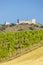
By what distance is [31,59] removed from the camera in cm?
1395

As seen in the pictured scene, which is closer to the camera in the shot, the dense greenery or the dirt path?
the dirt path

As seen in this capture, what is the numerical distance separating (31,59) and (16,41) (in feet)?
15.9

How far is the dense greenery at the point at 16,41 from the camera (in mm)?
16828

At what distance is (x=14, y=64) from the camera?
42.6ft

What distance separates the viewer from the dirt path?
12967mm

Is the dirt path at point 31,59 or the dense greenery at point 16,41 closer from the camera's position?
the dirt path at point 31,59

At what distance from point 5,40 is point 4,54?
8.84 ft

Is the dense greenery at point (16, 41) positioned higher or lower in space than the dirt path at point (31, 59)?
higher

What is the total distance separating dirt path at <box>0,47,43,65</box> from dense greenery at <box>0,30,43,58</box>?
189 centimetres

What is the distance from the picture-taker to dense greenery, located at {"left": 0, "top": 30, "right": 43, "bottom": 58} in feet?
55.2

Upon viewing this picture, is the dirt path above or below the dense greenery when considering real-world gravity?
below

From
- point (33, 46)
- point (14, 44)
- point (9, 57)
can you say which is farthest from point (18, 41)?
point (9, 57)

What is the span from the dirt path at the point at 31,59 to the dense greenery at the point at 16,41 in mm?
1893

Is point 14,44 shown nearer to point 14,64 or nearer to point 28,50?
point 28,50
